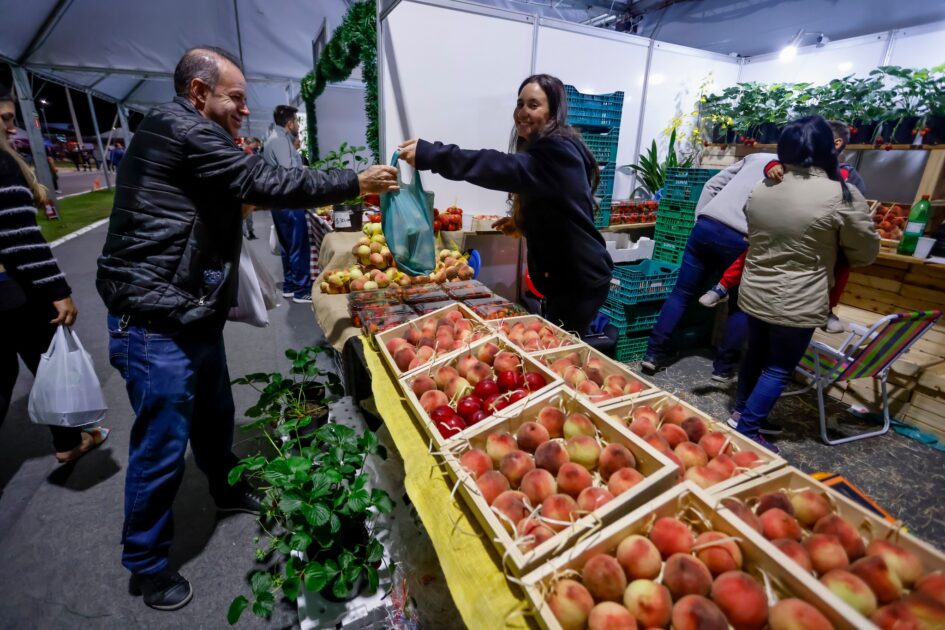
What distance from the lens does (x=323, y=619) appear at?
1.64 meters

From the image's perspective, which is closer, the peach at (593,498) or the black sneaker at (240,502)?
the peach at (593,498)

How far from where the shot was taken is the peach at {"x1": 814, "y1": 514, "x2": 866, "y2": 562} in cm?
89

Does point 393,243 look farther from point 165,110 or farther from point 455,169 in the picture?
point 165,110

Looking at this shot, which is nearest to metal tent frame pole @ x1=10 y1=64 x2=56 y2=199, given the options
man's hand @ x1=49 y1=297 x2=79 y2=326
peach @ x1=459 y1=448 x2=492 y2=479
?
man's hand @ x1=49 y1=297 x2=79 y2=326

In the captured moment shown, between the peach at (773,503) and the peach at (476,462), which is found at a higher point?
the peach at (773,503)

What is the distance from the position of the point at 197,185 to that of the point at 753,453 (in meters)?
1.99

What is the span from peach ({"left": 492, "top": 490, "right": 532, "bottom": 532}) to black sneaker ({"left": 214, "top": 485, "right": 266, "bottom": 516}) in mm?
1948

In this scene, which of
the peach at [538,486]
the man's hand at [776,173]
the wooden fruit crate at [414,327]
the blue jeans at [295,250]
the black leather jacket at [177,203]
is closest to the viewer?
the peach at [538,486]

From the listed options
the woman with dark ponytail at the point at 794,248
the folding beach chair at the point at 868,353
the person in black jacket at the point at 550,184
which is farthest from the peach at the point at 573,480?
the folding beach chair at the point at 868,353

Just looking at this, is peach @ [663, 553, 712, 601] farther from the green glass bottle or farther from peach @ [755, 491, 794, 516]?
the green glass bottle

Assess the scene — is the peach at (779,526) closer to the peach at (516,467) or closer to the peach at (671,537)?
the peach at (671,537)

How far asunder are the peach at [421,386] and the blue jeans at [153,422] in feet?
3.15

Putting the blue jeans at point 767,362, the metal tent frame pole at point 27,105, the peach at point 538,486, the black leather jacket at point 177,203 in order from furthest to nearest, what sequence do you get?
the metal tent frame pole at point 27,105
the blue jeans at point 767,362
the black leather jacket at point 177,203
the peach at point 538,486

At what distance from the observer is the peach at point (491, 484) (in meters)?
1.06
